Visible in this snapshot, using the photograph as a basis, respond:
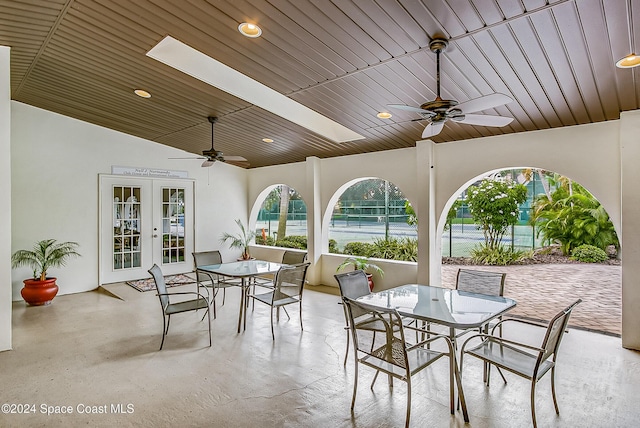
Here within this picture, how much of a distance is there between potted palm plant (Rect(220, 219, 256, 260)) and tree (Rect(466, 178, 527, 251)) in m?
5.90

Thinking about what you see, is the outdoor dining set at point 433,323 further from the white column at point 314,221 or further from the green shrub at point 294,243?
the green shrub at point 294,243

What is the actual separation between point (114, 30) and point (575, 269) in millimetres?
9838

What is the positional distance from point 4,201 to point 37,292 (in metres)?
2.48

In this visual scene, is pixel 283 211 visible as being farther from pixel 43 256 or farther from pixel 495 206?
pixel 43 256

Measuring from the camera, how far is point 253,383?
327cm

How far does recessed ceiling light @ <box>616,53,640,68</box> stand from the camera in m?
2.97

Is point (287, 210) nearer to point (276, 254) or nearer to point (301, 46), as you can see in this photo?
point (276, 254)

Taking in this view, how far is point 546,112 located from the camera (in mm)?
4227

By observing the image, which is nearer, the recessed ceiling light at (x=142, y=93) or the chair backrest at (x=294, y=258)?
A: the recessed ceiling light at (x=142, y=93)

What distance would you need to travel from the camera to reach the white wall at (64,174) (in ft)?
20.0

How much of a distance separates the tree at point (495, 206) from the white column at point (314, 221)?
458 centimetres

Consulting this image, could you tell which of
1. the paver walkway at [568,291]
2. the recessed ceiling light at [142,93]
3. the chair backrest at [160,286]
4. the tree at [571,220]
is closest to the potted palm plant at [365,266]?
the paver walkway at [568,291]

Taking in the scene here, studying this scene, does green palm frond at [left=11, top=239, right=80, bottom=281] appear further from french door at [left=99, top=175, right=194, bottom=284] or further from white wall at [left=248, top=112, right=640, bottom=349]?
white wall at [left=248, top=112, right=640, bottom=349]

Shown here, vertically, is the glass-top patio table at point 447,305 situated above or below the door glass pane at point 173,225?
below
